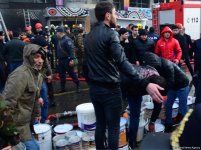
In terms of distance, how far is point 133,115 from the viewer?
4332 mm

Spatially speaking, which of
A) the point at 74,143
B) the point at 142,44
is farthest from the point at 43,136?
the point at 142,44

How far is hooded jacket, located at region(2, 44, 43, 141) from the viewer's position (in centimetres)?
299

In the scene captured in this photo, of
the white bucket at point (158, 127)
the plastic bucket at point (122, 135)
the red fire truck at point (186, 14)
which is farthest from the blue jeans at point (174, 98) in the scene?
the red fire truck at point (186, 14)

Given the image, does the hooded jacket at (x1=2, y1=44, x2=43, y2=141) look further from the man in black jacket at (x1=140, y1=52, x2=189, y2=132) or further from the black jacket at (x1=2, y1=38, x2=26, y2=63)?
the black jacket at (x1=2, y1=38, x2=26, y2=63)

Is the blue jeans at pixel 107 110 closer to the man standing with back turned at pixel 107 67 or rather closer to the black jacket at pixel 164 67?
the man standing with back turned at pixel 107 67

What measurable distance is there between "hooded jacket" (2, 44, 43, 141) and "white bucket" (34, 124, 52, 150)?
0.87m

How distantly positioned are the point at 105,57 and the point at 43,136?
153 cm

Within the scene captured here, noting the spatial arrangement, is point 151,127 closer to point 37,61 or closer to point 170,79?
point 170,79

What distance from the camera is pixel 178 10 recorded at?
550 inches

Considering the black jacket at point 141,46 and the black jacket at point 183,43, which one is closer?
the black jacket at point 141,46

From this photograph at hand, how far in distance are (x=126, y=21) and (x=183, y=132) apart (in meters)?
19.6

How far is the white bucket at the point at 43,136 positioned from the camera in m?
4.11

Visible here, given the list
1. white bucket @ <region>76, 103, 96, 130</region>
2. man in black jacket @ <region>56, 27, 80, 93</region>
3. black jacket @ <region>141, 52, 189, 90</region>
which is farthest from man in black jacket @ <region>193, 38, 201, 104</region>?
man in black jacket @ <region>56, 27, 80, 93</region>

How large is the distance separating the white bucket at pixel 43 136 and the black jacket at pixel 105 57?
1.15 meters
